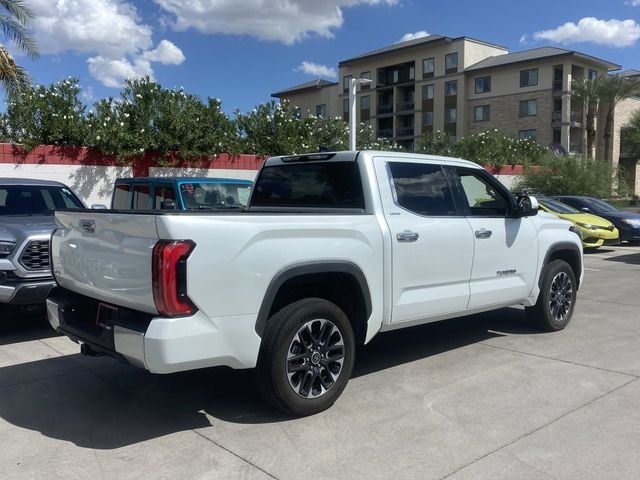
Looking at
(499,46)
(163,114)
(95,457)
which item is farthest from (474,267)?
(499,46)

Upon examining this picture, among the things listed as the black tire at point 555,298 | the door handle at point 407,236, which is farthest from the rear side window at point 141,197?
the black tire at point 555,298

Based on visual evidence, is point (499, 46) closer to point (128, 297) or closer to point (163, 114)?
point (163, 114)

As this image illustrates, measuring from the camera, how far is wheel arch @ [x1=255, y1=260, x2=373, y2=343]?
4.01 metres

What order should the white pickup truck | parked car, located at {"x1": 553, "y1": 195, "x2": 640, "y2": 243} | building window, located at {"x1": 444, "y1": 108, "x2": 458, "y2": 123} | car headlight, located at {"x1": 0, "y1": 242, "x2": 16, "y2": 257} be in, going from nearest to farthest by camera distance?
the white pickup truck
car headlight, located at {"x1": 0, "y1": 242, "x2": 16, "y2": 257}
parked car, located at {"x1": 553, "y1": 195, "x2": 640, "y2": 243}
building window, located at {"x1": 444, "y1": 108, "x2": 458, "y2": 123}

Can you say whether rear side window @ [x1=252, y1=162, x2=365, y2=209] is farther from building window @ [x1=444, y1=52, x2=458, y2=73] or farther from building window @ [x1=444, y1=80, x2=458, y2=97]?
building window @ [x1=444, y1=52, x2=458, y2=73]

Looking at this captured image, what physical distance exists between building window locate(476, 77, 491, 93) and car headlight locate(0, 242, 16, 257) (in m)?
55.0

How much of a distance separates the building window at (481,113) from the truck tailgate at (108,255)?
55949 mm

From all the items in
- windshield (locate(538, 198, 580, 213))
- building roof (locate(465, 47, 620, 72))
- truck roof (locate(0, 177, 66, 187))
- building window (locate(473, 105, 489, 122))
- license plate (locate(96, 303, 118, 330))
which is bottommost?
license plate (locate(96, 303, 118, 330))

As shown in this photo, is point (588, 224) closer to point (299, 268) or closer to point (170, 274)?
point (299, 268)

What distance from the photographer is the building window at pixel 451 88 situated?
5825 cm

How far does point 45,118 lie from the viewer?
14.2m

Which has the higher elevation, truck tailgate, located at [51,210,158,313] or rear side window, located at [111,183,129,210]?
rear side window, located at [111,183,129,210]

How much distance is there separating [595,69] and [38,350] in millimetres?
57826

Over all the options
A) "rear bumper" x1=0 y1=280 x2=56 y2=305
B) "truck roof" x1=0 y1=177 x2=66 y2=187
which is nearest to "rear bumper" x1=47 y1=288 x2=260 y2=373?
"rear bumper" x1=0 y1=280 x2=56 y2=305
